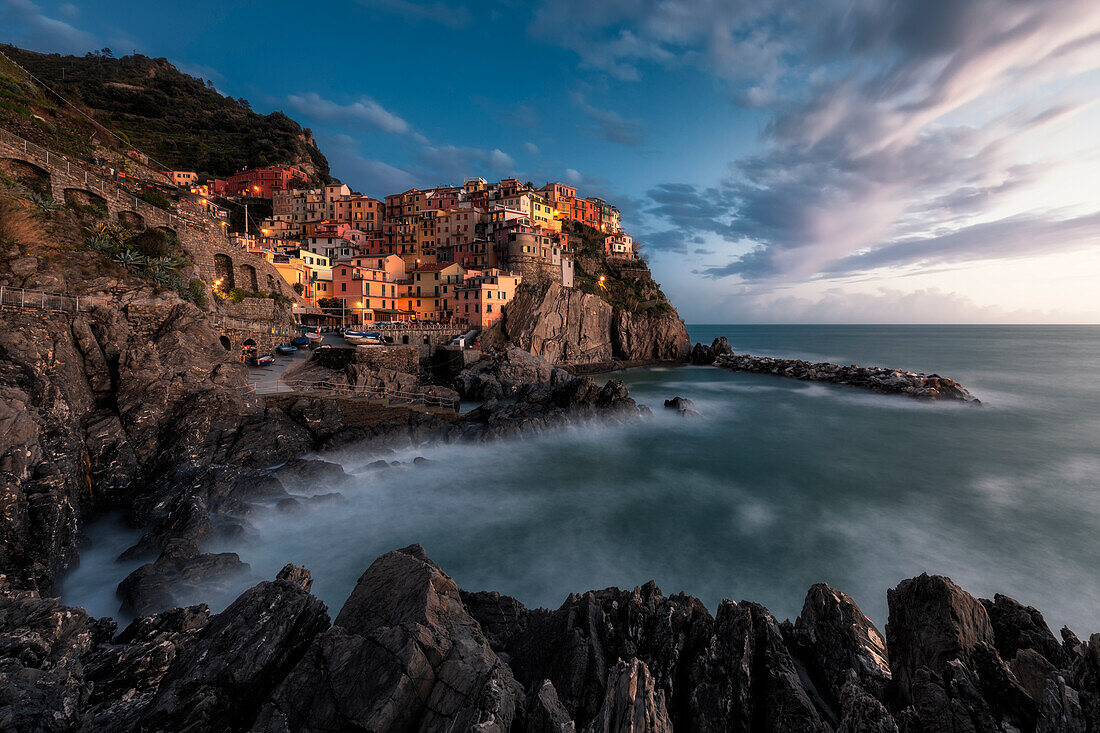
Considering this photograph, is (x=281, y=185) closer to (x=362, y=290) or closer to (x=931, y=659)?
(x=362, y=290)

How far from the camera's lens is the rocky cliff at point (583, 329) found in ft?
180

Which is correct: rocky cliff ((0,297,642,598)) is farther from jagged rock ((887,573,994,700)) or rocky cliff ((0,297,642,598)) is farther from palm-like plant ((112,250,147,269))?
jagged rock ((887,573,994,700))

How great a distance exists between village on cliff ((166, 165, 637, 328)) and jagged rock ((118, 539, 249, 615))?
30982 millimetres

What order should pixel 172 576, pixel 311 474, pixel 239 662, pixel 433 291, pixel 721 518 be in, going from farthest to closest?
pixel 433 291, pixel 311 474, pixel 721 518, pixel 172 576, pixel 239 662

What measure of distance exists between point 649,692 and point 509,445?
19648mm

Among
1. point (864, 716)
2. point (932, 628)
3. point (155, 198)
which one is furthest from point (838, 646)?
point (155, 198)

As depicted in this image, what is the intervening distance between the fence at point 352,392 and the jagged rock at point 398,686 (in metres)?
19.9

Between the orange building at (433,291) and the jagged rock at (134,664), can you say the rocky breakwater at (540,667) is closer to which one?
the jagged rock at (134,664)

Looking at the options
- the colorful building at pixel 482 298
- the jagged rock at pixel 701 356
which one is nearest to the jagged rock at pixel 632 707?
the colorful building at pixel 482 298

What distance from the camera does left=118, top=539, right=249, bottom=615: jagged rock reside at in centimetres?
954

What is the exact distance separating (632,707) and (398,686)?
264 centimetres

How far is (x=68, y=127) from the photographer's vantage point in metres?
29.1

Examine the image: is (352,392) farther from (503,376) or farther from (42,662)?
(42,662)

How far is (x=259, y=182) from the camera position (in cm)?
8156
